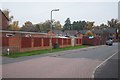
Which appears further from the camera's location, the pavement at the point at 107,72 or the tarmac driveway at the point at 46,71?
the pavement at the point at 107,72

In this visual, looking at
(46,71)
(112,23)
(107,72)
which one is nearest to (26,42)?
(46,71)

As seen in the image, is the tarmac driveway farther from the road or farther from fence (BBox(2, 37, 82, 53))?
fence (BBox(2, 37, 82, 53))

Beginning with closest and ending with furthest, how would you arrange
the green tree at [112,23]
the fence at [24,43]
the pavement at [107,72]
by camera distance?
the pavement at [107,72] → the fence at [24,43] → the green tree at [112,23]

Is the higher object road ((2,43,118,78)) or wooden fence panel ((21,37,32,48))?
wooden fence panel ((21,37,32,48))

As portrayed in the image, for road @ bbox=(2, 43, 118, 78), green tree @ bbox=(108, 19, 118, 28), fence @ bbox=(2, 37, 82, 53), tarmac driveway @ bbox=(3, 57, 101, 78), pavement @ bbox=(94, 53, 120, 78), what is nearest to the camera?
tarmac driveway @ bbox=(3, 57, 101, 78)

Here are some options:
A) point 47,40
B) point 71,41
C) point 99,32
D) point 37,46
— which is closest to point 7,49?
point 37,46

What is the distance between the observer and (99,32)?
136125 mm

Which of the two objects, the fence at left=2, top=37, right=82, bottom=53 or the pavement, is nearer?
the pavement

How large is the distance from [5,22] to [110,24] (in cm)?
10575

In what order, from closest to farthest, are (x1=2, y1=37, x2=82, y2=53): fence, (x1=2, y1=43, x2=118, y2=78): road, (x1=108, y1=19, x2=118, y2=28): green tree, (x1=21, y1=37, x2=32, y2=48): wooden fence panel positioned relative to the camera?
(x1=2, y1=43, x2=118, y2=78): road
(x1=2, y1=37, x2=82, y2=53): fence
(x1=21, y1=37, x2=32, y2=48): wooden fence panel
(x1=108, y1=19, x2=118, y2=28): green tree

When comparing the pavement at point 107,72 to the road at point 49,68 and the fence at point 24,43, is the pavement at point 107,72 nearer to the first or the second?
the road at point 49,68

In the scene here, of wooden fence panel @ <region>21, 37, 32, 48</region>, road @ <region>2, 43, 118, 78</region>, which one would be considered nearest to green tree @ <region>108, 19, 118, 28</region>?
wooden fence panel @ <region>21, 37, 32, 48</region>

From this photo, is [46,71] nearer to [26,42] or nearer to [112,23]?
[26,42]

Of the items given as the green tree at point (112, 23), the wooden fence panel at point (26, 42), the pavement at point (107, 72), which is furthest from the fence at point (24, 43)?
the green tree at point (112, 23)
